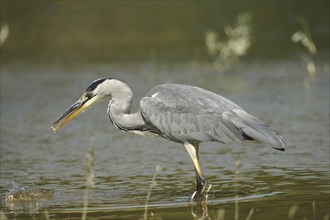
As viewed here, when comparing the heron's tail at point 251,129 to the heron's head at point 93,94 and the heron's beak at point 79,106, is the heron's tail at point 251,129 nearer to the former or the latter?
the heron's head at point 93,94

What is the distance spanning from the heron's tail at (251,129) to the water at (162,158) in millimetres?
464

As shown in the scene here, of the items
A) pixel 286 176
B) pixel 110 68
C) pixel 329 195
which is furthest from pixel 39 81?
pixel 329 195

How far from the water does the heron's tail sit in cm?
46

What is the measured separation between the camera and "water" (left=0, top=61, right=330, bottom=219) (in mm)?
7094

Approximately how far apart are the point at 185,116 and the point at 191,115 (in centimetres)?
6

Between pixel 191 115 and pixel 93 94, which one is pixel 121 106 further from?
pixel 191 115

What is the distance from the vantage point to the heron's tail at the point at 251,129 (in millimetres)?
7195

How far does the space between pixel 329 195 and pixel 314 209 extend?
0.58 meters

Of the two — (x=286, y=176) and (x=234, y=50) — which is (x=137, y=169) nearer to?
(x=286, y=176)

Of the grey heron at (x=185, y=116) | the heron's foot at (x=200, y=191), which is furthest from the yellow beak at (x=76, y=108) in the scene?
the heron's foot at (x=200, y=191)

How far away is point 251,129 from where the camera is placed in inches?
290

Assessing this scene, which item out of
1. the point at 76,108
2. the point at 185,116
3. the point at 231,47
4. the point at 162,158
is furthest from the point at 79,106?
the point at 231,47

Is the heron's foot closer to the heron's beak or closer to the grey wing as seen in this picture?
the grey wing

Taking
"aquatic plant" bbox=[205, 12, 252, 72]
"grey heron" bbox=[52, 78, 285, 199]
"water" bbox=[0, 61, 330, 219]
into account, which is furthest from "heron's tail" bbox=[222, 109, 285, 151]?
"aquatic plant" bbox=[205, 12, 252, 72]
